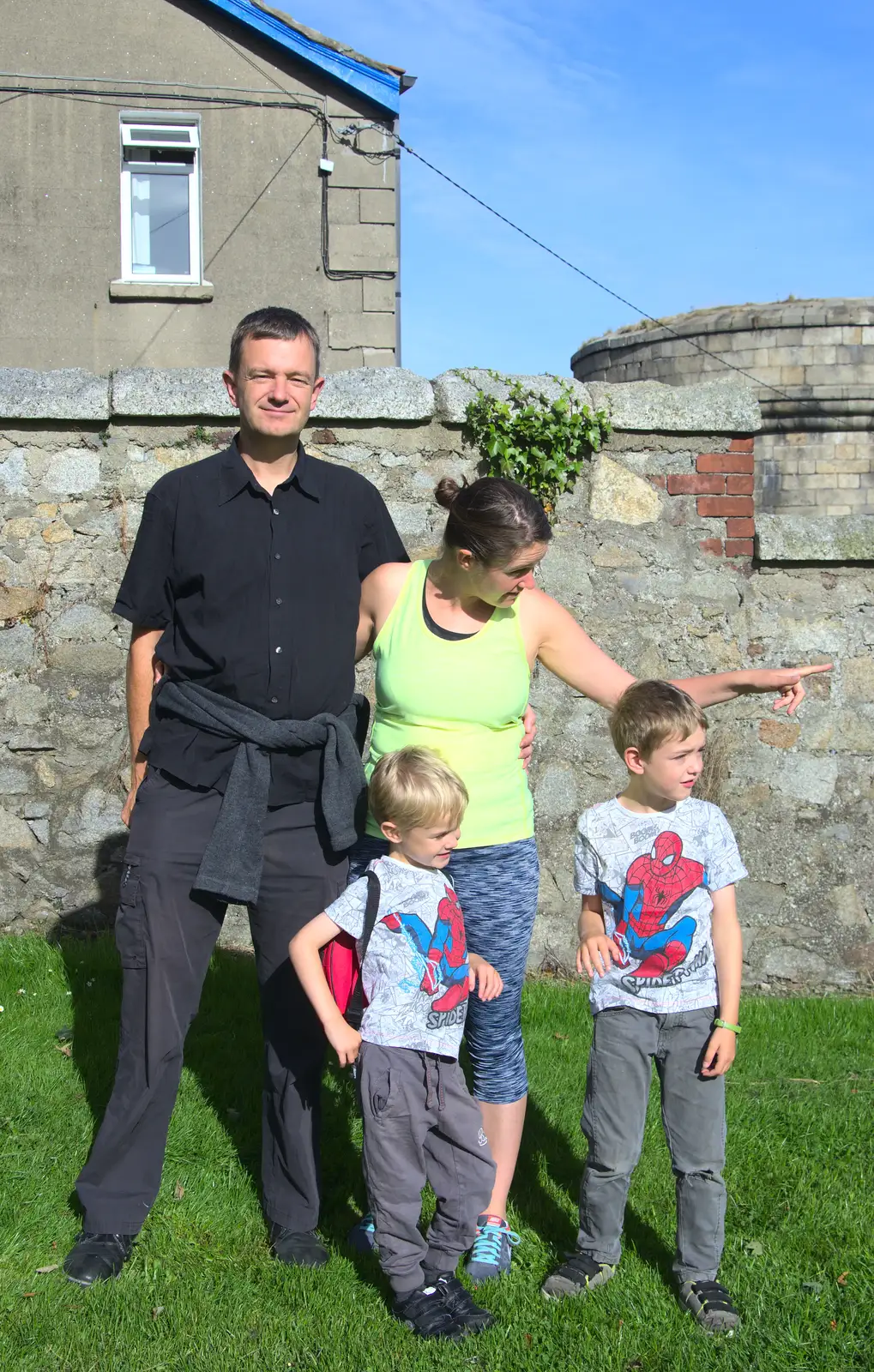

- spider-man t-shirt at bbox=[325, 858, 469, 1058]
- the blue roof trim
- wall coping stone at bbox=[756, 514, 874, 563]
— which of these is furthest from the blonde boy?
the blue roof trim

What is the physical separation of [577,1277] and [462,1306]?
0.29m

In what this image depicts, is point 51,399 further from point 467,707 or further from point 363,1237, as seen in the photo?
point 363,1237

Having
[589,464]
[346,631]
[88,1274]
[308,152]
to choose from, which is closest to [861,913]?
[589,464]

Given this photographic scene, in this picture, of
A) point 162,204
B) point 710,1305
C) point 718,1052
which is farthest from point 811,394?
point 710,1305

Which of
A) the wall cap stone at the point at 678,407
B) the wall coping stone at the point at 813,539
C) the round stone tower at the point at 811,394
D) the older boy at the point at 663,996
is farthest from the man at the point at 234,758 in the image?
the round stone tower at the point at 811,394

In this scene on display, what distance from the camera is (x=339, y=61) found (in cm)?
1104

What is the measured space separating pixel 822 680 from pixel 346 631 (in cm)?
274

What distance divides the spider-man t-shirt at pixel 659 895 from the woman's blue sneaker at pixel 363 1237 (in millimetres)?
822

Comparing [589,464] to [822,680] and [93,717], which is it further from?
[93,717]

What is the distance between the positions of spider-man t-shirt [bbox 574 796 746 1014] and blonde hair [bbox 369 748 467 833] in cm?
37

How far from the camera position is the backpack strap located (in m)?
2.65

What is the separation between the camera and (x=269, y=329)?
278 cm

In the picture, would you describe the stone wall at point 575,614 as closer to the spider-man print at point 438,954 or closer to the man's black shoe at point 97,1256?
the man's black shoe at point 97,1256

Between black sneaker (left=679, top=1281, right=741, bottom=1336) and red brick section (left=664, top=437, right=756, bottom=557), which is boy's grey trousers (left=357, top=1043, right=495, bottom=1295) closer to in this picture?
black sneaker (left=679, top=1281, right=741, bottom=1336)
